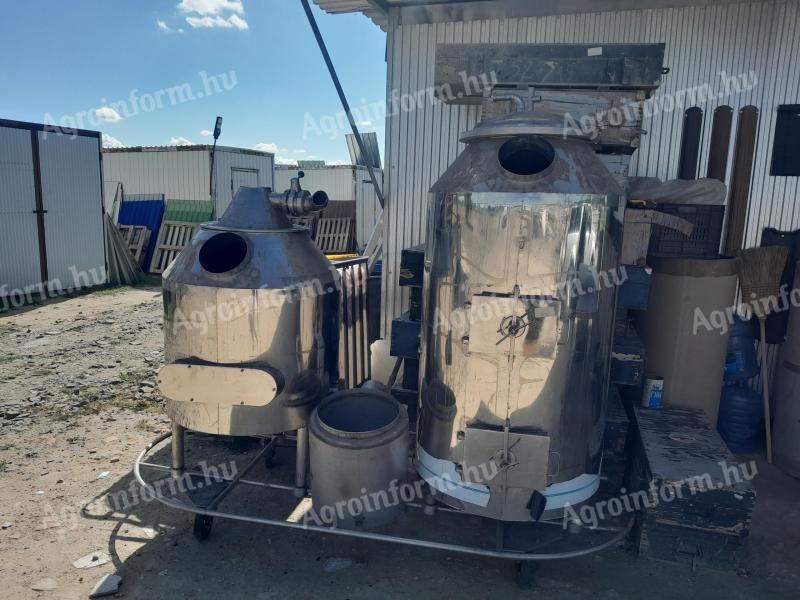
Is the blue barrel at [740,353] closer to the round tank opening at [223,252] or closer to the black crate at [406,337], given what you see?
the black crate at [406,337]

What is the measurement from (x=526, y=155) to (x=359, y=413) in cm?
206

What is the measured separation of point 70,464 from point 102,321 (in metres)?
4.98

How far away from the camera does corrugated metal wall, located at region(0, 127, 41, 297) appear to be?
10336 millimetres

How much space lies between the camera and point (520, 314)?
3186mm

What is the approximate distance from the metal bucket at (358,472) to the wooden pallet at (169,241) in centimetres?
1186

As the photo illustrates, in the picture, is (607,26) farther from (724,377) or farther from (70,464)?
(70,464)

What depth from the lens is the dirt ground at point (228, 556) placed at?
3.29 metres

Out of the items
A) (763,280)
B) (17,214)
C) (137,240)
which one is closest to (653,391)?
(763,280)

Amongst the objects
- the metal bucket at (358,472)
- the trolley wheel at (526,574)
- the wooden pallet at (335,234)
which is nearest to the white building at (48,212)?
the wooden pallet at (335,234)

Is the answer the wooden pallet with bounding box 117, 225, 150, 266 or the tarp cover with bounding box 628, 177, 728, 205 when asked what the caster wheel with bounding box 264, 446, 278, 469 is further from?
the wooden pallet with bounding box 117, 225, 150, 266

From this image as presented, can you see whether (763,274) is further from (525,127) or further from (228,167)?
(228,167)

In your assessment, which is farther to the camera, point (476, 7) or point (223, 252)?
point (476, 7)

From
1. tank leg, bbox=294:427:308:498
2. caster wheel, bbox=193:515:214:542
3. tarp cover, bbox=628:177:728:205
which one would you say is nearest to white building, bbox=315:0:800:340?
tarp cover, bbox=628:177:728:205

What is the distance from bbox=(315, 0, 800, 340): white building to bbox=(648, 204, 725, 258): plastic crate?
0.33 meters
